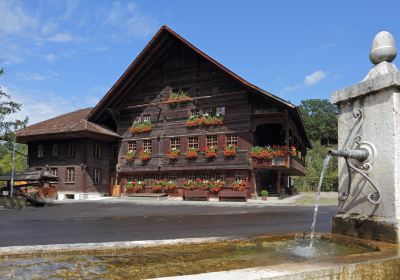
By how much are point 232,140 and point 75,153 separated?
1381 cm

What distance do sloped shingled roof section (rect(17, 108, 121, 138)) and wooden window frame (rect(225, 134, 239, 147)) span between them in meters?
10.6

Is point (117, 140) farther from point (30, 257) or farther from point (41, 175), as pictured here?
point (30, 257)

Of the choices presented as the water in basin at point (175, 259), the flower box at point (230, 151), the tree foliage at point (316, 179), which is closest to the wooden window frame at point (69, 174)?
the flower box at point (230, 151)

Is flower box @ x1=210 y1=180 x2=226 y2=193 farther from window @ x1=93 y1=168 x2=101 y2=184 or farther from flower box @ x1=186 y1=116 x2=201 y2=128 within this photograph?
window @ x1=93 y1=168 x2=101 y2=184

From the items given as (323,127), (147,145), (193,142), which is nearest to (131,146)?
(147,145)

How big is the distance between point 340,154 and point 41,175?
21579 millimetres

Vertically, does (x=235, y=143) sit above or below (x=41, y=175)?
above

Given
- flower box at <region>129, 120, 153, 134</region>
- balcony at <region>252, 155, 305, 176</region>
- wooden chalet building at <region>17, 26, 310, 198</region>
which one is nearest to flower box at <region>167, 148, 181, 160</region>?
wooden chalet building at <region>17, 26, 310, 198</region>

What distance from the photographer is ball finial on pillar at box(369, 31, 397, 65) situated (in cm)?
467

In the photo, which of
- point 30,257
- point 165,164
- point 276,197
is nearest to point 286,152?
point 276,197

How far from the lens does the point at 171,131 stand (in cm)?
3272

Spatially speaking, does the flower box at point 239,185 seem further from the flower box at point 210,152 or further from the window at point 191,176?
the window at point 191,176

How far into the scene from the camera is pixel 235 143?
1169 inches

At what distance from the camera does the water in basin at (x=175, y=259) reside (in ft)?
12.2
